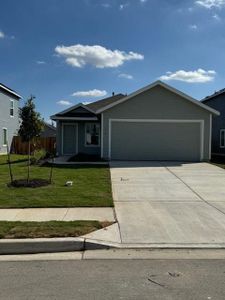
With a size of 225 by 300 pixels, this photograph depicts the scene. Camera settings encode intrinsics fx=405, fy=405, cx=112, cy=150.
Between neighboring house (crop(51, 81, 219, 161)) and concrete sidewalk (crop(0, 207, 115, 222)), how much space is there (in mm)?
14187

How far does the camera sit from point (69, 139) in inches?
1145

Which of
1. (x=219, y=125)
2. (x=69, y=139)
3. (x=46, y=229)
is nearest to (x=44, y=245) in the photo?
(x=46, y=229)

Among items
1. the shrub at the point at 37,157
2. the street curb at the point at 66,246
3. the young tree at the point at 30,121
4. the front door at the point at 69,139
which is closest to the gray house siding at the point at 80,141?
the front door at the point at 69,139

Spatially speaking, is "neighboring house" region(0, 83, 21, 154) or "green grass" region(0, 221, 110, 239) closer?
"green grass" region(0, 221, 110, 239)

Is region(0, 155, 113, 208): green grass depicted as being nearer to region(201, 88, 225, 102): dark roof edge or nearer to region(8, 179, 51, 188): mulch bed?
region(8, 179, 51, 188): mulch bed

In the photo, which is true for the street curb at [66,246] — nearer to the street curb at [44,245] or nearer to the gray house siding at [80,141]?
the street curb at [44,245]

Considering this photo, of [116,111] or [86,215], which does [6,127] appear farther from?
[86,215]

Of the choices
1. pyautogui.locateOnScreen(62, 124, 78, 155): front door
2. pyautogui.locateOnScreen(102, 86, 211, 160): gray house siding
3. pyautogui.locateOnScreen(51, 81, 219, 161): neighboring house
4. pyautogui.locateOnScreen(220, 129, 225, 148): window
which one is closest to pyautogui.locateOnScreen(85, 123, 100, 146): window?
pyautogui.locateOnScreen(62, 124, 78, 155): front door

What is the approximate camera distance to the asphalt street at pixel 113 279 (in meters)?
4.98

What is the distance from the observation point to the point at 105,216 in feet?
31.0

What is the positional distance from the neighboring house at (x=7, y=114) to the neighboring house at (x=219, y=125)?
657 inches

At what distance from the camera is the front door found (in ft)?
95.3

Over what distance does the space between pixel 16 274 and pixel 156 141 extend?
63.5 ft

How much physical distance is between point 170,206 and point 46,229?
4110 millimetres
